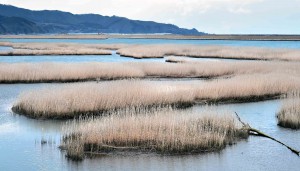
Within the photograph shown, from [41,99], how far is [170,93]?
5.95m

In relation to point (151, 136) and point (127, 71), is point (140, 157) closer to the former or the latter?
point (151, 136)

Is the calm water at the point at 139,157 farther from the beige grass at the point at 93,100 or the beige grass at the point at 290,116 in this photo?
the beige grass at the point at 93,100

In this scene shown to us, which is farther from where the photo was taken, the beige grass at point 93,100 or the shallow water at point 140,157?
the beige grass at point 93,100

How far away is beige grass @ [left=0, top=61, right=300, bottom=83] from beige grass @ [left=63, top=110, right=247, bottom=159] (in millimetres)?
15341

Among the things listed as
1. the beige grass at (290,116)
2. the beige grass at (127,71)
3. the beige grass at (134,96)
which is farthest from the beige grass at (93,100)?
the beige grass at (127,71)

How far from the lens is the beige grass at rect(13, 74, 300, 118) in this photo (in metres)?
17.8

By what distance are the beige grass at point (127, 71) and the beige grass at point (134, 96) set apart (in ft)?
21.8

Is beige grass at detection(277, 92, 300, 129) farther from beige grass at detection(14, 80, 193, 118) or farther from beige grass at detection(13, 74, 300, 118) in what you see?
beige grass at detection(14, 80, 193, 118)

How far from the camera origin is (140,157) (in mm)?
12336

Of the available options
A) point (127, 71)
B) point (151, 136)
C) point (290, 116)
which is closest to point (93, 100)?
point (151, 136)

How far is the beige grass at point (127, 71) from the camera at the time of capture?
2939 centimetres

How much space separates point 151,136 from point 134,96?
6804mm

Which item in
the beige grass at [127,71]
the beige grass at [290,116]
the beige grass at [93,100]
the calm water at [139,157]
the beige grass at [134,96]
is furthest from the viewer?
the beige grass at [127,71]

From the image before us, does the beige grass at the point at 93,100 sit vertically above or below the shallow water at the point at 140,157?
above
